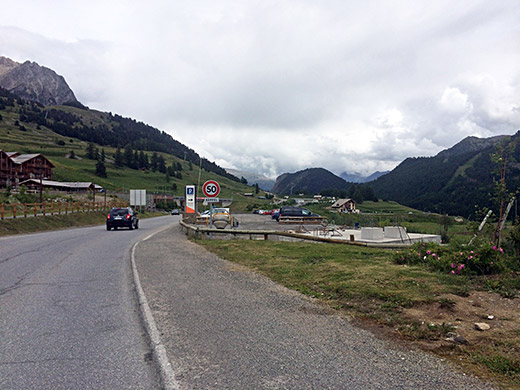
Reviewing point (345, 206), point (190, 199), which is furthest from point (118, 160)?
point (190, 199)

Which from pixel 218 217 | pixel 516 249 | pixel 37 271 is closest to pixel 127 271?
pixel 37 271

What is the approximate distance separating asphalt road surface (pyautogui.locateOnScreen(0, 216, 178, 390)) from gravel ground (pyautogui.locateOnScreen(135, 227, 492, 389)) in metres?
0.46

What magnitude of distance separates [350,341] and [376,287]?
260 centimetres

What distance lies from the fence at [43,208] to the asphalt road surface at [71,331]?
19863 millimetres

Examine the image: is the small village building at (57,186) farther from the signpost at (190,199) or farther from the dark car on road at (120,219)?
the signpost at (190,199)

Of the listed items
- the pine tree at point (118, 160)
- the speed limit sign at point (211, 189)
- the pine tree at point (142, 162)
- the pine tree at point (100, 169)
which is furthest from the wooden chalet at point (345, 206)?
the pine tree at point (142, 162)

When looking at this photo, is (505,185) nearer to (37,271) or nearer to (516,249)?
(516,249)

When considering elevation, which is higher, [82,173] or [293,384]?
[82,173]

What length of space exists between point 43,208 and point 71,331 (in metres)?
29.7

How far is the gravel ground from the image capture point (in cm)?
370

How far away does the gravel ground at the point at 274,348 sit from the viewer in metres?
3.70

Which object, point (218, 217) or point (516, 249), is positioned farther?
point (218, 217)

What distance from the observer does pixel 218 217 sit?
2336cm

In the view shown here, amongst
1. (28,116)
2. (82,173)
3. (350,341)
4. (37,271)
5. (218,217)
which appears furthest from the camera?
(28,116)
